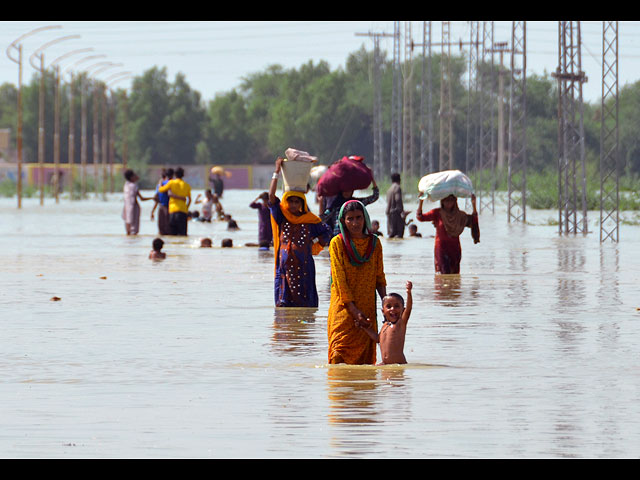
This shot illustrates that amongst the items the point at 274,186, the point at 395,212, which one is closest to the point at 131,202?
the point at 395,212

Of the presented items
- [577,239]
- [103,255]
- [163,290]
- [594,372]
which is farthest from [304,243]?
[577,239]

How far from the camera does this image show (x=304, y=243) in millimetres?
15016

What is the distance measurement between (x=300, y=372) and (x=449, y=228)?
389 inches

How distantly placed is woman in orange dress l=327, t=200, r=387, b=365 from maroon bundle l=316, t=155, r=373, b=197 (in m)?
4.10

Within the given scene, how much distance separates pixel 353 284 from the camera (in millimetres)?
10602

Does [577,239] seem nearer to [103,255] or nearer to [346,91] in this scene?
[103,255]

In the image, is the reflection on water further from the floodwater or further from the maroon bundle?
the maroon bundle

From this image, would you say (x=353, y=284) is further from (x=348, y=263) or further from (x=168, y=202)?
(x=168, y=202)

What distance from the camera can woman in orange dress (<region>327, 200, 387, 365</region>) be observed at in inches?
413

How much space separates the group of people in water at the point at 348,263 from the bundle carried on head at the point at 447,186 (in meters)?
0.13

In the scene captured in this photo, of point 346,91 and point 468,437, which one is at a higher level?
point 346,91

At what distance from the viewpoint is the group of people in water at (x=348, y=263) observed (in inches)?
414

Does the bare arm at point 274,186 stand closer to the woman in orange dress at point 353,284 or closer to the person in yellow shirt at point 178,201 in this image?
the woman in orange dress at point 353,284

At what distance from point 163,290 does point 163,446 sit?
35.7ft
